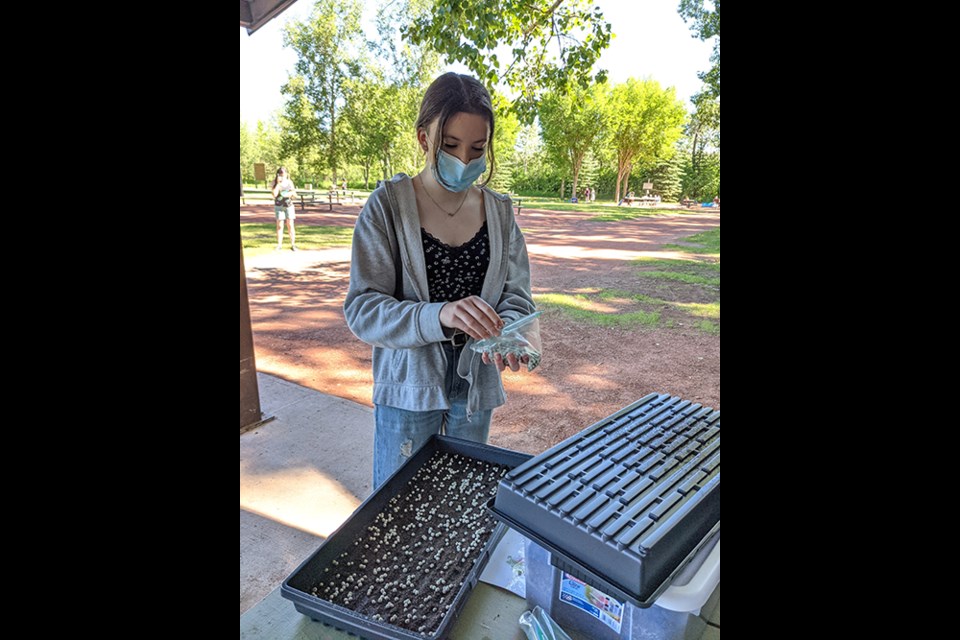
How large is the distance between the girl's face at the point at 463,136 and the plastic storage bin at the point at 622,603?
1008 millimetres

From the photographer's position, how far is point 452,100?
1499mm

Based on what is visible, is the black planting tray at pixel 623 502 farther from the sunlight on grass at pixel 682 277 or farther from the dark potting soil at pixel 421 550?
the sunlight on grass at pixel 682 277

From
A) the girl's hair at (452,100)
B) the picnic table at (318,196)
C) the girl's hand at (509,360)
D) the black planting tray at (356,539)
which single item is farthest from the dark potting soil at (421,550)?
the picnic table at (318,196)

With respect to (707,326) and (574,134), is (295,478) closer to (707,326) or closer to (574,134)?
(707,326)

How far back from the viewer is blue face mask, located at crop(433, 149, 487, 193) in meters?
1.54

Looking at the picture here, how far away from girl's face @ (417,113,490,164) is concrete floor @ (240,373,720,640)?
1.54 metres

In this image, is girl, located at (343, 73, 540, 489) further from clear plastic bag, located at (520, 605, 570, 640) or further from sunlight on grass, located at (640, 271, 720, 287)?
sunlight on grass, located at (640, 271, 720, 287)

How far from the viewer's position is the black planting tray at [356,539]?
897mm

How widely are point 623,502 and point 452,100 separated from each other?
1076mm

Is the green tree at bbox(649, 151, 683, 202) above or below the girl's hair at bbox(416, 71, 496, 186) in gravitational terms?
above

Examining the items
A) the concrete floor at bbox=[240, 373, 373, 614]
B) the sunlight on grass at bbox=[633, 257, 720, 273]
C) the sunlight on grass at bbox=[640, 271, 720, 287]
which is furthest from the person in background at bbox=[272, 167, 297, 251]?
the sunlight on grass at bbox=[633, 257, 720, 273]

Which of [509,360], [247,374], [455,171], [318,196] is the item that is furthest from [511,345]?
[318,196]
